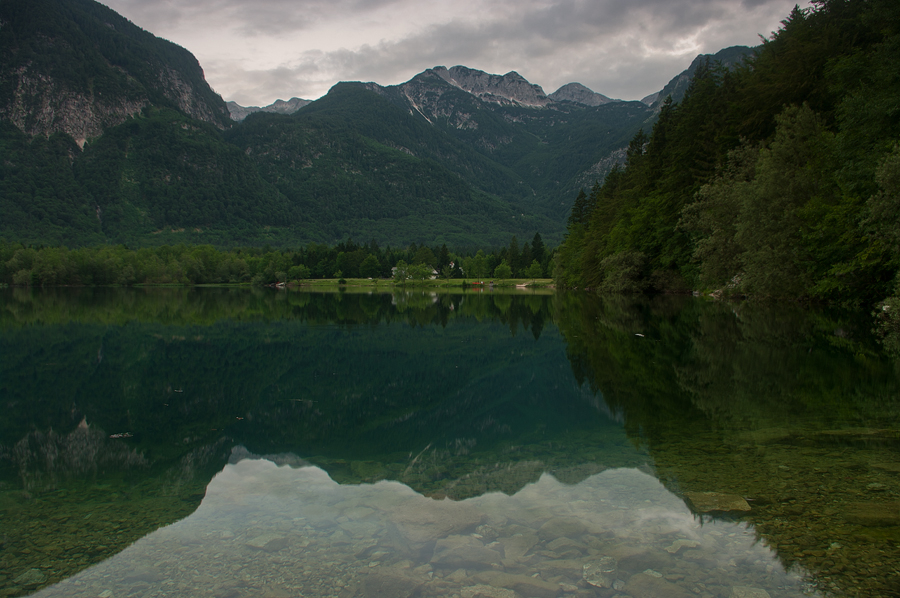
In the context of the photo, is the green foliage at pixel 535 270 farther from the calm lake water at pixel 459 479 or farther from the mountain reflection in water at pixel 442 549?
the mountain reflection in water at pixel 442 549

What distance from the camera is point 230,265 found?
152250 mm

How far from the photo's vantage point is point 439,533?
600 centimetres

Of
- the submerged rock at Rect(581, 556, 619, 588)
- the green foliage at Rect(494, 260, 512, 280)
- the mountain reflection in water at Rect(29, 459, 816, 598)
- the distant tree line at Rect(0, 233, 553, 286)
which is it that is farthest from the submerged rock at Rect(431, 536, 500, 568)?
the green foliage at Rect(494, 260, 512, 280)

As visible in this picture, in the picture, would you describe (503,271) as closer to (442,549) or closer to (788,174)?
(788,174)

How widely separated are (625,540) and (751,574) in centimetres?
117

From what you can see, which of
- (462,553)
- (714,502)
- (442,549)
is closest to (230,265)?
(442,549)

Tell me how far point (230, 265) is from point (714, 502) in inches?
6281

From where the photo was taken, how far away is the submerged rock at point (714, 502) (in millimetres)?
6368

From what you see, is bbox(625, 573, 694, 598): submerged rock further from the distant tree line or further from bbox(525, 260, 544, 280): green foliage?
bbox(525, 260, 544, 280): green foliage

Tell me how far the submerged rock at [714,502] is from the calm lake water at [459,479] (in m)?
0.03

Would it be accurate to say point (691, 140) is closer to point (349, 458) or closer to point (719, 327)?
point (719, 327)

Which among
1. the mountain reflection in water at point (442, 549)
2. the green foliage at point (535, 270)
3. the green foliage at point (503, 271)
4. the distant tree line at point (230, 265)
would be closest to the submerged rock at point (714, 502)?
the mountain reflection in water at point (442, 549)

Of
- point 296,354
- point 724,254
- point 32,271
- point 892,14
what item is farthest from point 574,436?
point 32,271

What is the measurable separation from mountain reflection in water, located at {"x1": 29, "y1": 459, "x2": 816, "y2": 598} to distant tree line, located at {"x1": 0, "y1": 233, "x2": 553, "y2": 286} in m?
139
